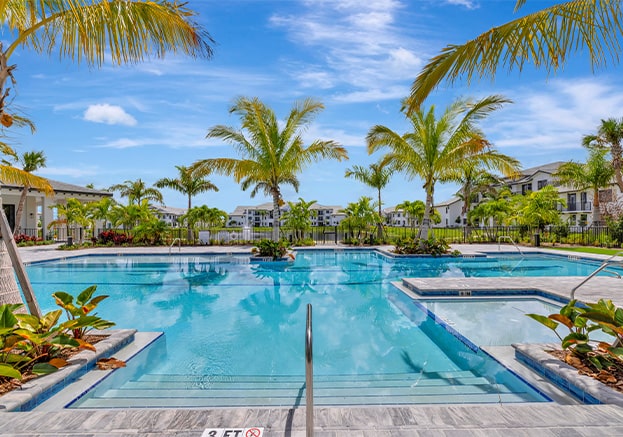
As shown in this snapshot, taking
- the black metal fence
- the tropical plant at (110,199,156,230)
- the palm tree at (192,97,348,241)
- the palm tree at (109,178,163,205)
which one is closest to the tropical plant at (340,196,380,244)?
the black metal fence

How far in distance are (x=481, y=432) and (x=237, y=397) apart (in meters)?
2.13

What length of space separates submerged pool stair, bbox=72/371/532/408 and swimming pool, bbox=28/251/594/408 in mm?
10

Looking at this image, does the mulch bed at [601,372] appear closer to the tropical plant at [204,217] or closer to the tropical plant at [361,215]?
the tropical plant at [361,215]

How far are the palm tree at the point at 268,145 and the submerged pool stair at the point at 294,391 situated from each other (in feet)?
37.7

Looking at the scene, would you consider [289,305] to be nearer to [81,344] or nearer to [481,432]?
[81,344]

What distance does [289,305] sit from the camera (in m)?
7.46

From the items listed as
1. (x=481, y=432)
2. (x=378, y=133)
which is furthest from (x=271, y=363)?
(x=378, y=133)

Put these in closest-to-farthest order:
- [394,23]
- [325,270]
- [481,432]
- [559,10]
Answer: [481,432], [559,10], [394,23], [325,270]

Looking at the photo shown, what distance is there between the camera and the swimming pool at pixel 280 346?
11.2 ft

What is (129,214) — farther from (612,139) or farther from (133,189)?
(612,139)

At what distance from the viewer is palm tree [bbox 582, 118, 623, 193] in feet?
71.2

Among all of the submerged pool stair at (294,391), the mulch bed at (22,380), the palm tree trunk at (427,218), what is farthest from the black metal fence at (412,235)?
the submerged pool stair at (294,391)

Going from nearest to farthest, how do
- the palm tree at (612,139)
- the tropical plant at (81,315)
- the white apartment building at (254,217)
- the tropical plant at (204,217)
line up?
the tropical plant at (81,315) < the tropical plant at (204,217) < the palm tree at (612,139) < the white apartment building at (254,217)

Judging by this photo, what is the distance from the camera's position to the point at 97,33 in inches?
146
